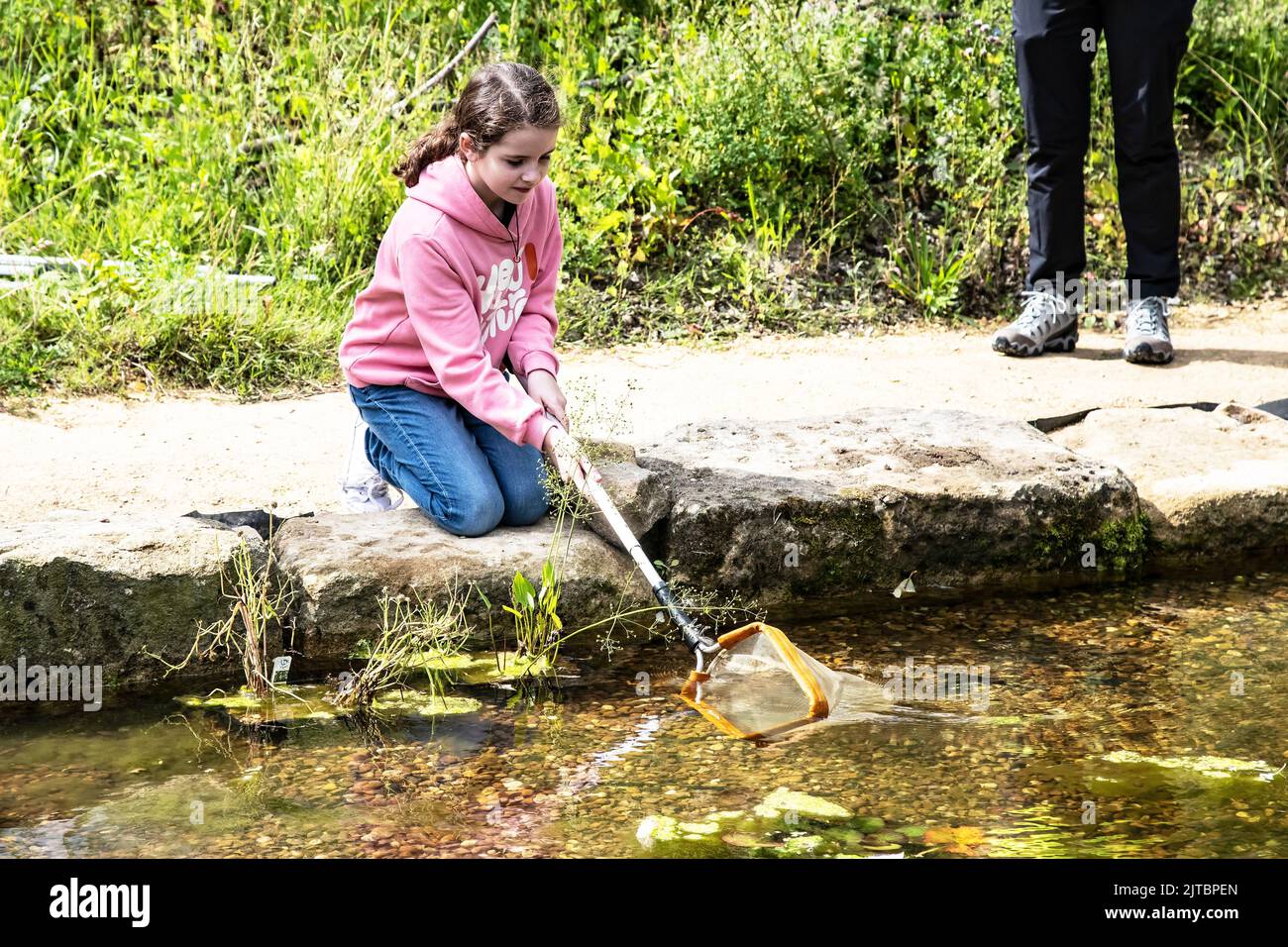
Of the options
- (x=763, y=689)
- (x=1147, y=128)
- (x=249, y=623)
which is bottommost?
(x=763, y=689)

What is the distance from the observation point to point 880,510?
342 centimetres

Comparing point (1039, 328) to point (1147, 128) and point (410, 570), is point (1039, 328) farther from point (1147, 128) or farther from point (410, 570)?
point (410, 570)

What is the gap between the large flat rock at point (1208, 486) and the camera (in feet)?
11.9

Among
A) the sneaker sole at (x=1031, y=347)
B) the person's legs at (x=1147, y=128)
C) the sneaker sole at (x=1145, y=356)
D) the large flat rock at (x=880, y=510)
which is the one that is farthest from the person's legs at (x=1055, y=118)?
the large flat rock at (x=880, y=510)

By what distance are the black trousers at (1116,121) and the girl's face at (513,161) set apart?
96.3 inches

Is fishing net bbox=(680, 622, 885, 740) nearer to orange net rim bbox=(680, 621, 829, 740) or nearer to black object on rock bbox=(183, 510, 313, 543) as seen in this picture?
orange net rim bbox=(680, 621, 829, 740)

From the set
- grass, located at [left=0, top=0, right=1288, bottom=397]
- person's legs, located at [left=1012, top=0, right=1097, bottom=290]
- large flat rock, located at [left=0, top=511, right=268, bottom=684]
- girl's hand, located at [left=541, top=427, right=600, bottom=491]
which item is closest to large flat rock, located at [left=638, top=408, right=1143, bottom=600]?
girl's hand, located at [left=541, top=427, right=600, bottom=491]

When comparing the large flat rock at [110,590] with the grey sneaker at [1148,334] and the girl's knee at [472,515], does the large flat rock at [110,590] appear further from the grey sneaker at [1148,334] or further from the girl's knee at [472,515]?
the grey sneaker at [1148,334]

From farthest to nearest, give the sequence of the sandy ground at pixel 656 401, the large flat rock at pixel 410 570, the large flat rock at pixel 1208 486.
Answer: the sandy ground at pixel 656 401 < the large flat rock at pixel 1208 486 < the large flat rock at pixel 410 570

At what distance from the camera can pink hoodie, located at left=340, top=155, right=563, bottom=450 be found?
321cm

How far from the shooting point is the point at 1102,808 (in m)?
2.46

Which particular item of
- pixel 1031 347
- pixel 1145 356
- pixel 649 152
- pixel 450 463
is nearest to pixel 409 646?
pixel 450 463

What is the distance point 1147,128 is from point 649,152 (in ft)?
7.31

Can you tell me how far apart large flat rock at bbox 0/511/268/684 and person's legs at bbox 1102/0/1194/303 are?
3.45 meters
